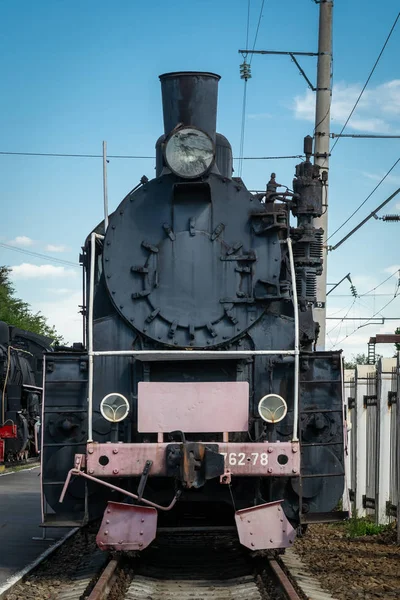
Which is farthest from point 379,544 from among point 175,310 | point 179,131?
point 179,131

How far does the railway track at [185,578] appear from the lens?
7.90 metres

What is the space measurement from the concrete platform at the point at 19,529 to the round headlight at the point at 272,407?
2.28m

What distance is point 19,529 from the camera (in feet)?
40.3

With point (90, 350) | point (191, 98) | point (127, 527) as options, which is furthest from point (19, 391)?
point (127, 527)

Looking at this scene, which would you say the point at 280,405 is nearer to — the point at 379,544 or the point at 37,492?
the point at 379,544

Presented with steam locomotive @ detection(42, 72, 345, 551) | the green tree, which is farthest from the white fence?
the green tree

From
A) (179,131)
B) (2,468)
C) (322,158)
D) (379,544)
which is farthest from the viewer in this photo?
(2,468)

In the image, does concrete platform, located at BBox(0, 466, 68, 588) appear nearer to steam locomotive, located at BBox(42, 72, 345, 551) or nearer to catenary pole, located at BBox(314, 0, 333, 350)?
steam locomotive, located at BBox(42, 72, 345, 551)

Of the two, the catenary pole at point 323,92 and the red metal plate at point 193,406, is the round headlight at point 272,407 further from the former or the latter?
the catenary pole at point 323,92

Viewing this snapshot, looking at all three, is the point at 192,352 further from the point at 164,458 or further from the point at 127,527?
the point at 127,527

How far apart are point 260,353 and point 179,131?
2291 millimetres

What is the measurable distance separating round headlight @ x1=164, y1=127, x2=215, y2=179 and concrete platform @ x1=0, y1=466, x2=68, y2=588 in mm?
3268

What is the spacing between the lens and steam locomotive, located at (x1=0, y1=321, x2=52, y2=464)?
78.9 feet

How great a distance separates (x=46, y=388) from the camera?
29.3ft
